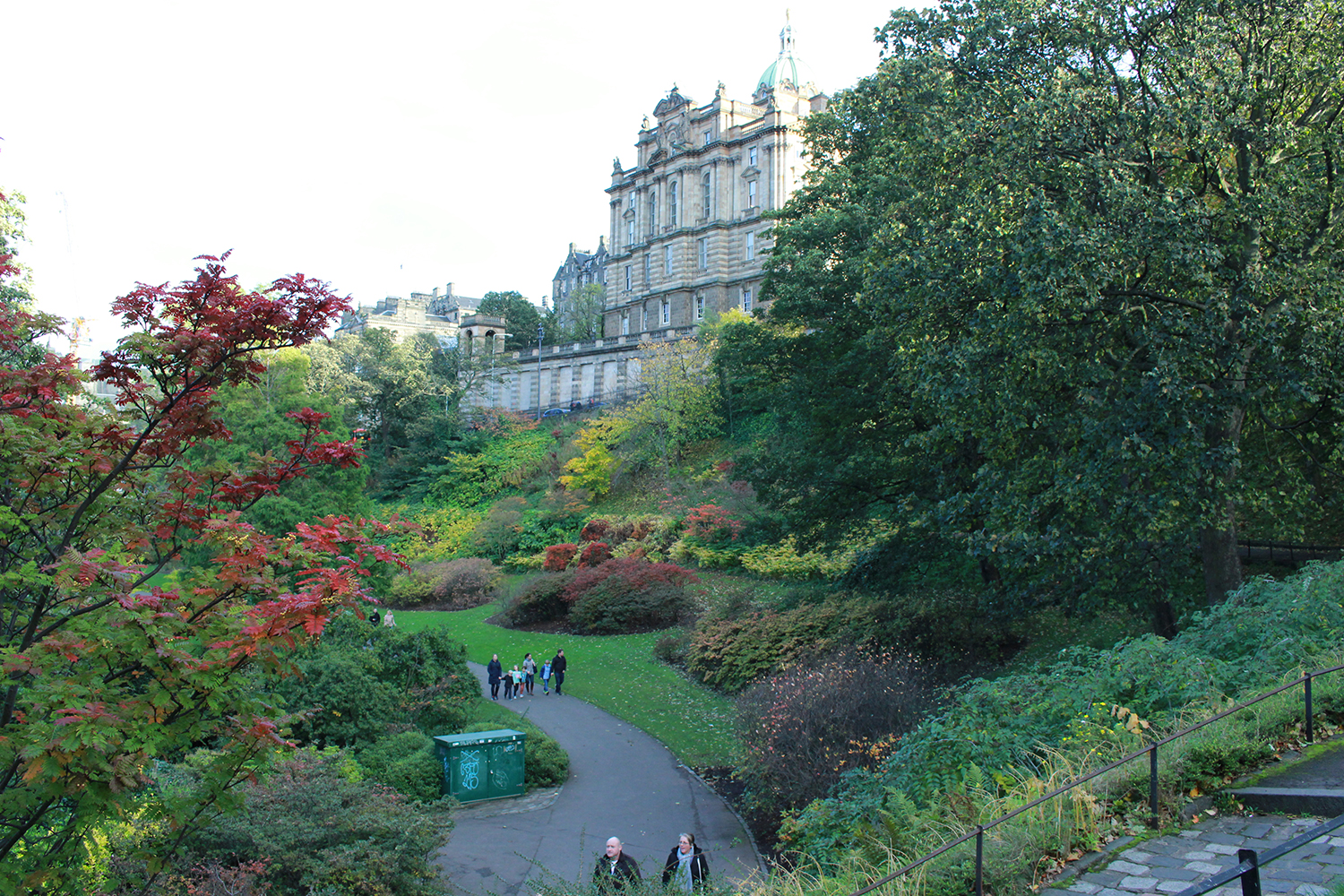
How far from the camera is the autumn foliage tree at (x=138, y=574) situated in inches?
195

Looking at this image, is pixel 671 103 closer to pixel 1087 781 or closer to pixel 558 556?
pixel 558 556

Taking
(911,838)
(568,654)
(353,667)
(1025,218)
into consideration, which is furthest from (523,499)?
(911,838)

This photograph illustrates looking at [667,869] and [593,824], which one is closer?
[667,869]

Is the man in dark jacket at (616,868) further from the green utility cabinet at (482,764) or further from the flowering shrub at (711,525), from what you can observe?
the flowering shrub at (711,525)

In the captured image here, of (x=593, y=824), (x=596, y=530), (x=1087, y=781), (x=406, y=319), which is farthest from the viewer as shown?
(x=406, y=319)

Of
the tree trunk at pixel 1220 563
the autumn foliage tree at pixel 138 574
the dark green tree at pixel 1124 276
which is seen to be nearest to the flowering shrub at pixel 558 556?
the dark green tree at pixel 1124 276

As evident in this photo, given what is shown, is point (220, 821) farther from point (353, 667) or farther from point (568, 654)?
point (568, 654)

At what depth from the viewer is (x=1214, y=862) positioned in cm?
619

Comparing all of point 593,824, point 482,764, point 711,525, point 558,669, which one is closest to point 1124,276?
point 593,824

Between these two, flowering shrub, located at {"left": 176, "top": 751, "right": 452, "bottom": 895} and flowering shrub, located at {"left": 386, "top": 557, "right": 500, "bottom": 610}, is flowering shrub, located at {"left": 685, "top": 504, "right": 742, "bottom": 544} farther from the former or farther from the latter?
flowering shrub, located at {"left": 176, "top": 751, "right": 452, "bottom": 895}

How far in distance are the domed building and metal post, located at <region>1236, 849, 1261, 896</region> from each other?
55237mm

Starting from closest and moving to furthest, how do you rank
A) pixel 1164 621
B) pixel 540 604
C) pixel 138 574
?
pixel 138 574 < pixel 1164 621 < pixel 540 604

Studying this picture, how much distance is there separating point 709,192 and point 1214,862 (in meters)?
59.8

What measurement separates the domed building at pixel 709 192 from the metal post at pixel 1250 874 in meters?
55.2
